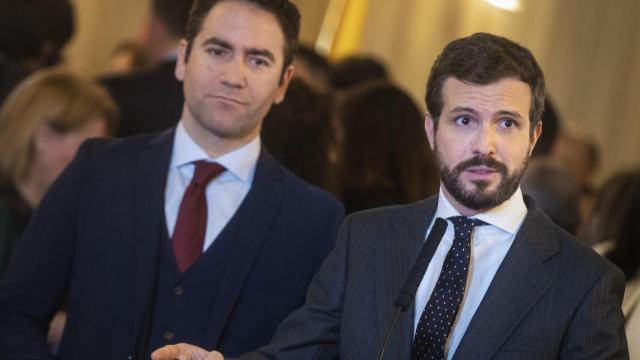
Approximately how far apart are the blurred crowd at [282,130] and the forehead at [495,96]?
839 millimetres

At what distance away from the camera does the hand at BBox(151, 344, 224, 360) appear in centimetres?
254

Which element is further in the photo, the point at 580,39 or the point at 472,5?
the point at 580,39

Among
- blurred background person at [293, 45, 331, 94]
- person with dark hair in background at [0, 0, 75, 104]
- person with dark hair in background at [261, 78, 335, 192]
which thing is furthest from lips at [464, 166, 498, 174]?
person with dark hair in background at [0, 0, 75, 104]

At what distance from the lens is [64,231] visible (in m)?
3.05

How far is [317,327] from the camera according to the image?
2668mm

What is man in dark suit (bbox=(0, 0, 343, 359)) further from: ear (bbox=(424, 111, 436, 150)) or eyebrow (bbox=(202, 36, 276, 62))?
ear (bbox=(424, 111, 436, 150))

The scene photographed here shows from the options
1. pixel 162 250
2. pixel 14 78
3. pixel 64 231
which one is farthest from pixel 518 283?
pixel 14 78

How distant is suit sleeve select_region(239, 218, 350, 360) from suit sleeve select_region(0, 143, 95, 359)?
0.60m

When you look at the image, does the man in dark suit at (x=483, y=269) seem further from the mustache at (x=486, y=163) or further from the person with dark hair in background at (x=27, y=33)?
the person with dark hair in background at (x=27, y=33)

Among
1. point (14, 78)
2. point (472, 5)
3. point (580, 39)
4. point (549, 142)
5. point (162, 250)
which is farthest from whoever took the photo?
point (580, 39)

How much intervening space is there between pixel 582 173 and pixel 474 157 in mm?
4294

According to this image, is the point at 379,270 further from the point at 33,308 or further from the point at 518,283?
the point at 33,308

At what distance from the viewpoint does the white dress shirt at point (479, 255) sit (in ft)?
8.38

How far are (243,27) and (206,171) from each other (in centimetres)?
34
